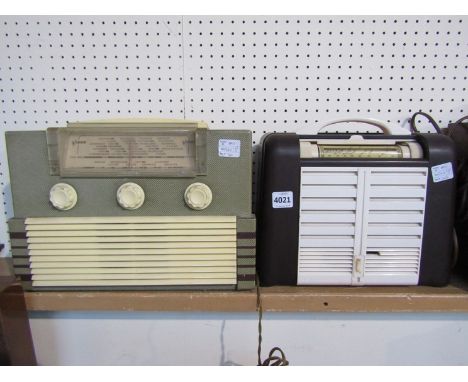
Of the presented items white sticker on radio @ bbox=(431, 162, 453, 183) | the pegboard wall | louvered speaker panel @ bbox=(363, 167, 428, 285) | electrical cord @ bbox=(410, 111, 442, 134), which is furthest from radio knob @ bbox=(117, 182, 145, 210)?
electrical cord @ bbox=(410, 111, 442, 134)

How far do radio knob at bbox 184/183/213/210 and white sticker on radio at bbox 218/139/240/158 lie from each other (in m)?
0.07

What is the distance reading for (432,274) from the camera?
58 centimetres

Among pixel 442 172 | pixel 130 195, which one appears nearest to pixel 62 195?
pixel 130 195

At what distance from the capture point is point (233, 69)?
28.6 inches

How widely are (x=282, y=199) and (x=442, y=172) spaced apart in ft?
0.96

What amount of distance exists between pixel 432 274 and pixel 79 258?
0.68 m

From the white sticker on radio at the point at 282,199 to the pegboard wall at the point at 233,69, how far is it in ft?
0.81

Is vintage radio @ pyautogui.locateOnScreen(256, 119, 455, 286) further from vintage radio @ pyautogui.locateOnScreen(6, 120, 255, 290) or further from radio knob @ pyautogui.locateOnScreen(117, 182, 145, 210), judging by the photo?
radio knob @ pyautogui.locateOnScreen(117, 182, 145, 210)

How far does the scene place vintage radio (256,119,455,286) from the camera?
0.54m

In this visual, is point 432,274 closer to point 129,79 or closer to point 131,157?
point 131,157

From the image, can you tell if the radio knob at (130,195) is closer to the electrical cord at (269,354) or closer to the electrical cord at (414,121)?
the electrical cord at (269,354)

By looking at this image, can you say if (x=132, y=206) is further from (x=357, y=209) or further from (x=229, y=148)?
(x=357, y=209)

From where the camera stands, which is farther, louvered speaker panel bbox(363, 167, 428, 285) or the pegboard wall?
the pegboard wall

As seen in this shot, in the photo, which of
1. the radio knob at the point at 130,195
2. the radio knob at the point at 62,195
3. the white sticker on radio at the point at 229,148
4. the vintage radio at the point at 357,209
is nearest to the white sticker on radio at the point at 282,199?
the vintage radio at the point at 357,209
